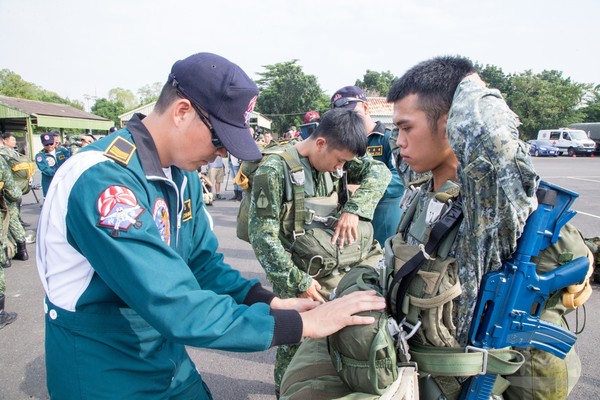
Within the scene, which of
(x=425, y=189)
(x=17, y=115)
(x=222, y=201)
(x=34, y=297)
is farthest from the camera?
(x=17, y=115)

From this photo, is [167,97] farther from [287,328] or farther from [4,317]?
[4,317]

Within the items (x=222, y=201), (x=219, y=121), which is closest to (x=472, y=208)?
(x=219, y=121)

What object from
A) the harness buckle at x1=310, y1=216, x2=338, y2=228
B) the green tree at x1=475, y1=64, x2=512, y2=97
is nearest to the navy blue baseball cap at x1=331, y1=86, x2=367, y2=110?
the harness buckle at x1=310, y1=216, x2=338, y2=228

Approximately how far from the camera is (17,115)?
22891 mm

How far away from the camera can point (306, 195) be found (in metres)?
2.49

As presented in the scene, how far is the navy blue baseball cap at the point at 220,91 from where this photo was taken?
1332mm

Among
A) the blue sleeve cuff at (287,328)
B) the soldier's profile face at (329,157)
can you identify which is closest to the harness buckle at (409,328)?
the blue sleeve cuff at (287,328)

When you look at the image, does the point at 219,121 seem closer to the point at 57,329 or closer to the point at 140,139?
the point at 140,139

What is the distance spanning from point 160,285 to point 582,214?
9.67 meters

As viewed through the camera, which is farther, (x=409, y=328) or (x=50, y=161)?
(x=50, y=161)

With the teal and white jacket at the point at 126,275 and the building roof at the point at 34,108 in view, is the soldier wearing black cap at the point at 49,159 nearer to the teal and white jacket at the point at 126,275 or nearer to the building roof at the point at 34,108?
the teal and white jacket at the point at 126,275

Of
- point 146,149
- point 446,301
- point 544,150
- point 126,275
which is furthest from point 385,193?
point 544,150

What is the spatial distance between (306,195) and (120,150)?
1.36 meters

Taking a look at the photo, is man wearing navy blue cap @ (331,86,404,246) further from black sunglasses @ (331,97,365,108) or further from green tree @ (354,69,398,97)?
green tree @ (354,69,398,97)
